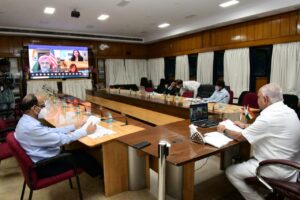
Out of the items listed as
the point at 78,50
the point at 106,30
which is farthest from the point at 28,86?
the point at 106,30

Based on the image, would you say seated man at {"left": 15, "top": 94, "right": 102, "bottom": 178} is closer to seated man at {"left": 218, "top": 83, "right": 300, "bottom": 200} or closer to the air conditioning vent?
seated man at {"left": 218, "top": 83, "right": 300, "bottom": 200}

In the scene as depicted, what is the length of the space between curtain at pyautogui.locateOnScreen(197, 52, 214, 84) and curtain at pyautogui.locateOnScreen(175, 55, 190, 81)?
601mm

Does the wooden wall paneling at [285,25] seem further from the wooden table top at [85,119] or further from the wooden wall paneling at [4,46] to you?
the wooden wall paneling at [4,46]

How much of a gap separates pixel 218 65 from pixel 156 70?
3.32 meters

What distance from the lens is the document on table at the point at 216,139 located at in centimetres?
175

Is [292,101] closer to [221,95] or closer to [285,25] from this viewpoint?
[221,95]

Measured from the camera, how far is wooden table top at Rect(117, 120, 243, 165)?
1521 millimetres

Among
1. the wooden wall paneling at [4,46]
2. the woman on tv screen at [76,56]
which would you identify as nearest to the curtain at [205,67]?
the woman on tv screen at [76,56]

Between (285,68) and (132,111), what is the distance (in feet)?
13.0

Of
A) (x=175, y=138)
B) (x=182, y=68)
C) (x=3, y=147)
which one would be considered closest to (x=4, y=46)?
(x=3, y=147)

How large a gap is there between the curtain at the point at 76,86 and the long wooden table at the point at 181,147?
668cm

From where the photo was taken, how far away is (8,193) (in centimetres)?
243

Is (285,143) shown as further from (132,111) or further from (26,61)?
(26,61)

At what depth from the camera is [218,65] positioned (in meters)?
6.99
